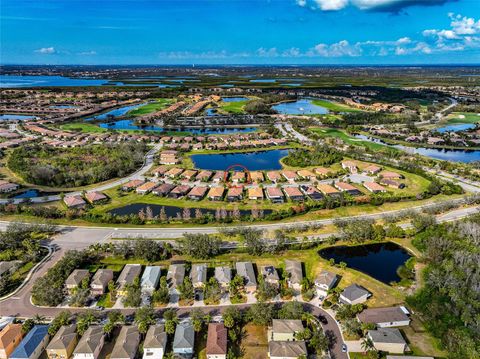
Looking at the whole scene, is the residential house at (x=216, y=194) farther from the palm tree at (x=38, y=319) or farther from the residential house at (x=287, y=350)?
the residential house at (x=287, y=350)

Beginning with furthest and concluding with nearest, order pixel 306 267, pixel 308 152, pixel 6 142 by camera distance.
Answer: pixel 6 142 → pixel 308 152 → pixel 306 267

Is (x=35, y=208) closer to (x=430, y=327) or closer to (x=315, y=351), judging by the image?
(x=315, y=351)

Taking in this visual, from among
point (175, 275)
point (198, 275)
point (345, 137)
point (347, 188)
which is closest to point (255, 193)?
point (347, 188)

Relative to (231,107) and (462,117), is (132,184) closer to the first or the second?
(231,107)

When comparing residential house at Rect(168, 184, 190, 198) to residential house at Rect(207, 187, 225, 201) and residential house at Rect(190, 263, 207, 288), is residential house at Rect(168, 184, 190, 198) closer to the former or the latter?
residential house at Rect(207, 187, 225, 201)

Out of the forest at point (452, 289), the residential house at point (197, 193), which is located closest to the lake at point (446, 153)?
the forest at point (452, 289)

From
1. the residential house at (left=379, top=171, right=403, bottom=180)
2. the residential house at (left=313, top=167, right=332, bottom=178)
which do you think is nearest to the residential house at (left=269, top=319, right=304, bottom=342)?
the residential house at (left=313, top=167, right=332, bottom=178)

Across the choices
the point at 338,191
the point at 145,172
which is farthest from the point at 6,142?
the point at 338,191
